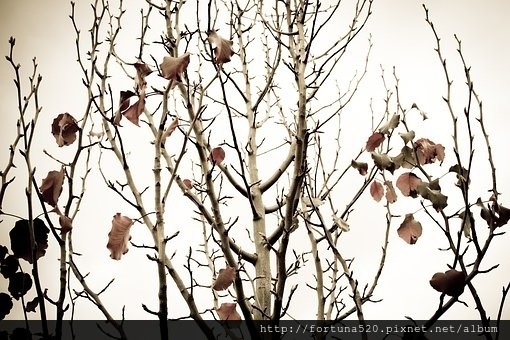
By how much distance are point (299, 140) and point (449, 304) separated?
70cm

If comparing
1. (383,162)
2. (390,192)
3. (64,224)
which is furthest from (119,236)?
(390,192)

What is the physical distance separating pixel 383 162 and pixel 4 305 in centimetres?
102

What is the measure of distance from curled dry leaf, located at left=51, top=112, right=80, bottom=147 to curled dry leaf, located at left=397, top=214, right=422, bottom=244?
0.97 metres

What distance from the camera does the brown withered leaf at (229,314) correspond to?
1.59 meters

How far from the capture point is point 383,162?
132 cm

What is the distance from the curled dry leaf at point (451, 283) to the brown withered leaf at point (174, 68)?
0.83 metres

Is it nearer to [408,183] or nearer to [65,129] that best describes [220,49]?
[65,129]

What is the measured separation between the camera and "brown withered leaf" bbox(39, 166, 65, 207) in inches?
42.0

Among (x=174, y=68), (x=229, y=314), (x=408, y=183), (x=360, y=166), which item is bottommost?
(x=229, y=314)

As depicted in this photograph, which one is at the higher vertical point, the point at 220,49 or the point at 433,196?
the point at 220,49

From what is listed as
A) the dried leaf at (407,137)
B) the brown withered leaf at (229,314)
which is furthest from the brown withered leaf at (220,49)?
the brown withered leaf at (229,314)

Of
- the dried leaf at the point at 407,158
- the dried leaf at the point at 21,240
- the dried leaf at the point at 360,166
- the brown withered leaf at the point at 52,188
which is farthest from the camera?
the dried leaf at the point at 360,166

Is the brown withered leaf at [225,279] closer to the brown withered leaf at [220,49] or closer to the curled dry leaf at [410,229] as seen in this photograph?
the curled dry leaf at [410,229]

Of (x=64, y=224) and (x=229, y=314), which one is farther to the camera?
(x=229, y=314)
